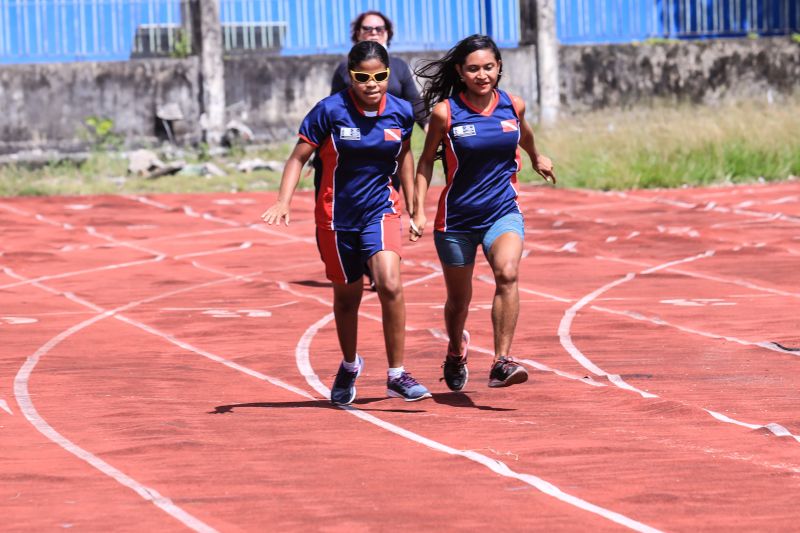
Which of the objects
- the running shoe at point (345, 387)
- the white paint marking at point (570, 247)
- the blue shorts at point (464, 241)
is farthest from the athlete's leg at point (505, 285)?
the white paint marking at point (570, 247)

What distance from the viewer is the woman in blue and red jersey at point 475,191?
25.8ft

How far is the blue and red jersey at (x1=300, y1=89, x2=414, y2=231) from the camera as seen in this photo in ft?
24.8

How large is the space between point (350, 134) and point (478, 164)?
748 mm

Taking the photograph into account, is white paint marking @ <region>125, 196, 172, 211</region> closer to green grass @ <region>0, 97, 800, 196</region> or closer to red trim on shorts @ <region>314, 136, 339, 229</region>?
green grass @ <region>0, 97, 800, 196</region>

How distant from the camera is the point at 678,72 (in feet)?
88.3

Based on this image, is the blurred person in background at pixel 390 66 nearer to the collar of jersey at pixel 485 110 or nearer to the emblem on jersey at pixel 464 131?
the collar of jersey at pixel 485 110

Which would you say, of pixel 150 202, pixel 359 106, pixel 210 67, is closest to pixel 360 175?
pixel 359 106

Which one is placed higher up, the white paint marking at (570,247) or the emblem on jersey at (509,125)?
the emblem on jersey at (509,125)

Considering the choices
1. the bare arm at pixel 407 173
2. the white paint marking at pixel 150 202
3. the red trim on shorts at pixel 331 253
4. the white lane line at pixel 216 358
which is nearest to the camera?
the red trim on shorts at pixel 331 253

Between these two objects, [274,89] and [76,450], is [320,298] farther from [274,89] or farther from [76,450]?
[274,89]

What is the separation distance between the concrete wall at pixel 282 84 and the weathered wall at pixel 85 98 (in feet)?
0.05

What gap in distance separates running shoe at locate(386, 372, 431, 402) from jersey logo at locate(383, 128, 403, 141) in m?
1.18

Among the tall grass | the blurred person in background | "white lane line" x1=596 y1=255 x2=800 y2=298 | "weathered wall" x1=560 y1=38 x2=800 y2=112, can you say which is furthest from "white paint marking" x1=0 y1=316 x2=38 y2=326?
"weathered wall" x1=560 y1=38 x2=800 y2=112

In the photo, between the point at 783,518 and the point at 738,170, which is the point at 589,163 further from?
the point at 783,518
